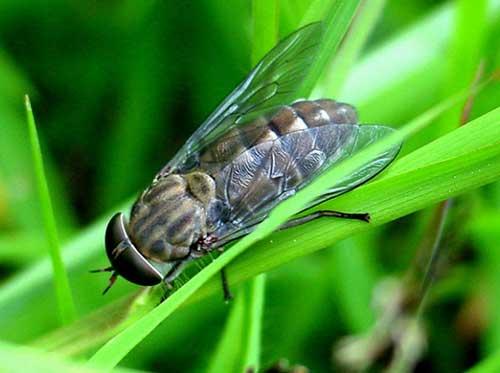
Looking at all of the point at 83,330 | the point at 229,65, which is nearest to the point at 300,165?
the point at 83,330

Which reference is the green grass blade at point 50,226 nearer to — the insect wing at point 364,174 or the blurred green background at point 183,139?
the blurred green background at point 183,139

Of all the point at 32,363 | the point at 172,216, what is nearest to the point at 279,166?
the point at 172,216

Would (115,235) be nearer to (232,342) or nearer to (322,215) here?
(232,342)

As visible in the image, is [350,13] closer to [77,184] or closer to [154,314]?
[154,314]

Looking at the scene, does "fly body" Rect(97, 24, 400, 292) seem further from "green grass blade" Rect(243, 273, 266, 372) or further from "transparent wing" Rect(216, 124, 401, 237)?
"green grass blade" Rect(243, 273, 266, 372)

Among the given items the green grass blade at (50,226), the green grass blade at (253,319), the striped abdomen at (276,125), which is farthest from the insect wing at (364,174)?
the green grass blade at (50,226)
